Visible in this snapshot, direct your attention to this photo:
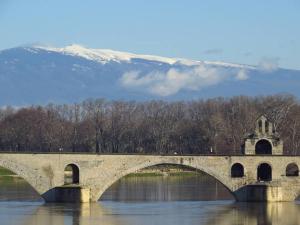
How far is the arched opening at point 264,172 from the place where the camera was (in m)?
88.3

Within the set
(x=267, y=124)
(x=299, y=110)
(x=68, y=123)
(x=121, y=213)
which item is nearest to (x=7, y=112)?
(x=68, y=123)

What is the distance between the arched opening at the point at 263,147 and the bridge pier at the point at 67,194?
671 inches

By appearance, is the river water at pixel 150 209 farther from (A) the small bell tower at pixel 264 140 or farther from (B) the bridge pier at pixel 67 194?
(A) the small bell tower at pixel 264 140

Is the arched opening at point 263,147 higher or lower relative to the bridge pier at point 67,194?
higher

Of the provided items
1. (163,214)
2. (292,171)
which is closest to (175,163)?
(163,214)

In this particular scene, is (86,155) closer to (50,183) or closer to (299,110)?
(50,183)

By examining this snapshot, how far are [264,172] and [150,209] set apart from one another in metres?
14.8

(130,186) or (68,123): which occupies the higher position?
(68,123)

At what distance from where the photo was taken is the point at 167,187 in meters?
104

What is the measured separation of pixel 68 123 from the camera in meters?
150

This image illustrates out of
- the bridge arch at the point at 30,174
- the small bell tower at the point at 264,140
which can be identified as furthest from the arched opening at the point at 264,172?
the bridge arch at the point at 30,174

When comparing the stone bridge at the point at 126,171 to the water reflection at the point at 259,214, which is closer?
the water reflection at the point at 259,214

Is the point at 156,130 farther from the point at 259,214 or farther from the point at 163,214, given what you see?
the point at 163,214

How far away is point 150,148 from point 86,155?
56232mm
